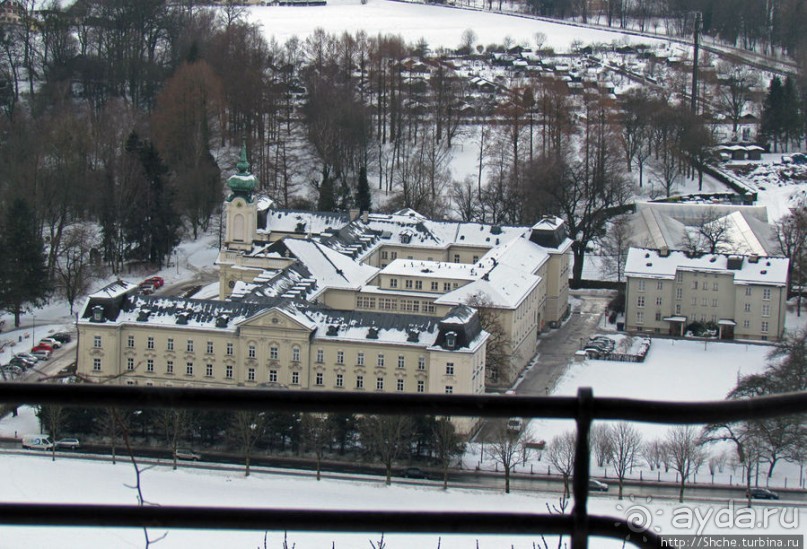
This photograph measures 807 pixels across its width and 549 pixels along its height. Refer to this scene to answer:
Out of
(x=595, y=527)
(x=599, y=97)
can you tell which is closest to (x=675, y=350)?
(x=599, y=97)

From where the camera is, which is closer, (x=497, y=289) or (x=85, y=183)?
(x=497, y=289)

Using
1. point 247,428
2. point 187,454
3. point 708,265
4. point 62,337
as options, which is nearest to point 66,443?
point 187,454

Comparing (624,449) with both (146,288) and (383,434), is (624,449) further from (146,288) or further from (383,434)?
(146,288)

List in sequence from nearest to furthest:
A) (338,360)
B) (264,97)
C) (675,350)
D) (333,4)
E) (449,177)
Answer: (338,360)
(675,350)
(449,177)
(264,97)
(333,4)

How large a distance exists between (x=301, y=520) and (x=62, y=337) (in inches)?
1104

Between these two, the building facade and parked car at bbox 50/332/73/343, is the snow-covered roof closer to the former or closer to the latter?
the building facade

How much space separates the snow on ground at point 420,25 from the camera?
65.9 m

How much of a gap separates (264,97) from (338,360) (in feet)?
76.9

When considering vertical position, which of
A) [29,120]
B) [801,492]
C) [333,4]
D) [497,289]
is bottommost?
[801,492]

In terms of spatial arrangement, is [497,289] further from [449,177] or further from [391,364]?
[449,177]

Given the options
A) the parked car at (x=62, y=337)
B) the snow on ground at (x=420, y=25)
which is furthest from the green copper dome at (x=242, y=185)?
the snow on ground at (x=420, y=25)

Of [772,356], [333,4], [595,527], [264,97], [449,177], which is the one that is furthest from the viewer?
[333,4]

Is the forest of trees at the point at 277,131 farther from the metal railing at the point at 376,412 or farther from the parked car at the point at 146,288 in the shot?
the metal railing at the point at 376,412

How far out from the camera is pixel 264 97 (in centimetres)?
4622
